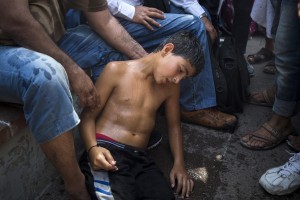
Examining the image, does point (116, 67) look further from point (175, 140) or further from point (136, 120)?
point (175, 140)

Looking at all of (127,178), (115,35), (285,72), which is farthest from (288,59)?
(127,178)

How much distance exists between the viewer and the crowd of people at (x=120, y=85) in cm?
156

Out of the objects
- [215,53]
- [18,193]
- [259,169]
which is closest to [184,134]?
[259,169]

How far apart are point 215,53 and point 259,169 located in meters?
1.09

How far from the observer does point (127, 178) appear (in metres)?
1.84

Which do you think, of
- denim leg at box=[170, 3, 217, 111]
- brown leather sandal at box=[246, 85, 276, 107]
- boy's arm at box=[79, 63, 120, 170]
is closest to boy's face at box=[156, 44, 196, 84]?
boy's arm at box=[79, 63, 120, 170]

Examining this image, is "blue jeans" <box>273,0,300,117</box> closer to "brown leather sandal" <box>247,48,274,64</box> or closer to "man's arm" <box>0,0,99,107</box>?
"man's arm" <box>0,0,99,107</box>

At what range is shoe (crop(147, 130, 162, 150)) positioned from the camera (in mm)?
2314

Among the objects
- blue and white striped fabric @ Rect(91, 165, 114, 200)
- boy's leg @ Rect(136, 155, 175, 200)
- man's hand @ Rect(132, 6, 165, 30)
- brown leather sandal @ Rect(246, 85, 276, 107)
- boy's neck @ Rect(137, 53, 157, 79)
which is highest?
man's hand @ Rect(132, 6, 165, 30)

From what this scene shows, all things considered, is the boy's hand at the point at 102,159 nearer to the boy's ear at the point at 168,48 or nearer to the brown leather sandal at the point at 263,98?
the boy's ear at the point at 168,48

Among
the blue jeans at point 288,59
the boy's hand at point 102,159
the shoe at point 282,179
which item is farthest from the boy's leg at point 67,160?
the blue jeans at point 288,59

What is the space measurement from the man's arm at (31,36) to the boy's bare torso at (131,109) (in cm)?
23

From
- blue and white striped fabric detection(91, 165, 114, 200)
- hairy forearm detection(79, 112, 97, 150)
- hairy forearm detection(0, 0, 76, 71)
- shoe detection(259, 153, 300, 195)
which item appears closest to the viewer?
hairy forearm detection(0, 0, 76, 71)

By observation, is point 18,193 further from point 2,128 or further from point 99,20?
point 99,20
